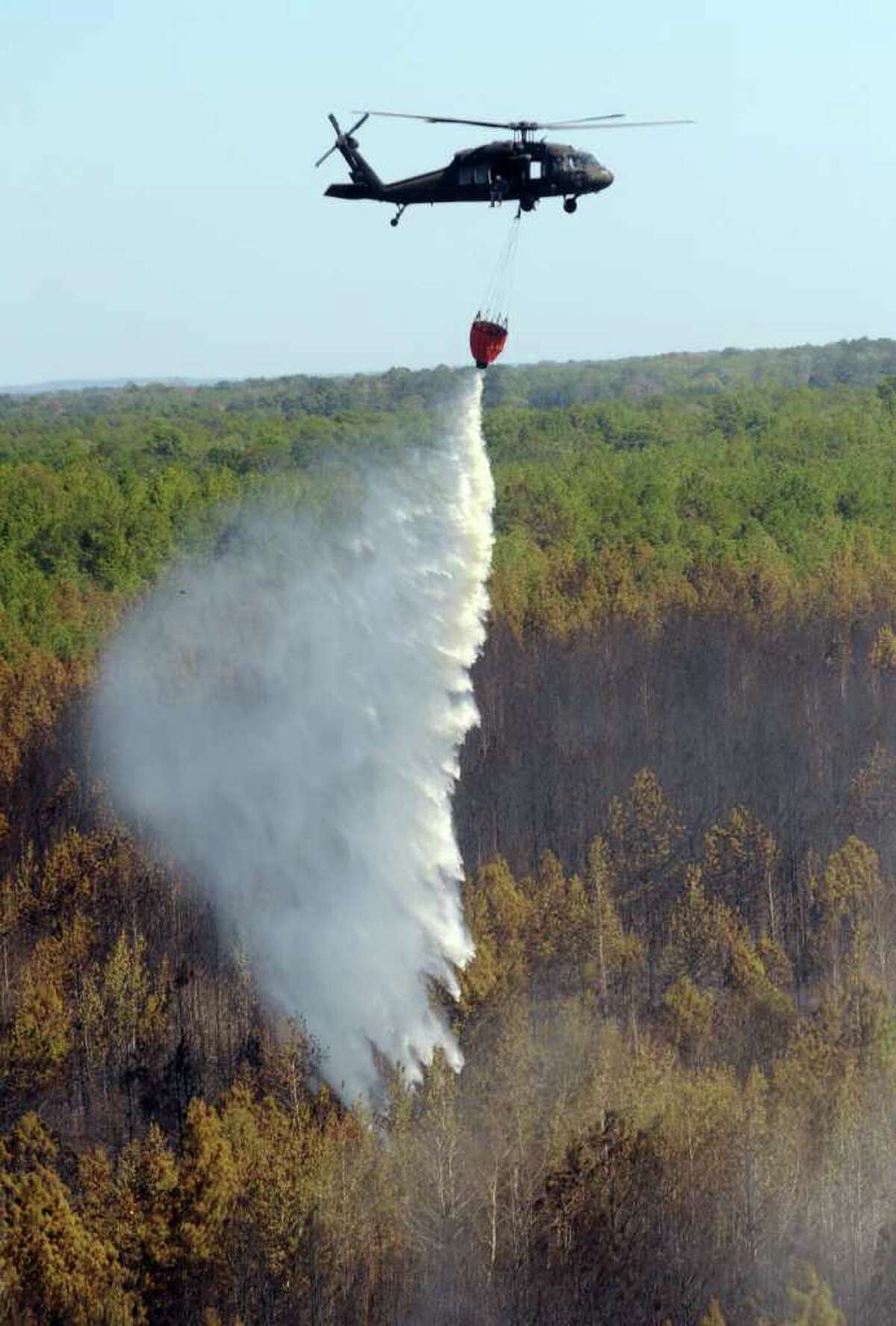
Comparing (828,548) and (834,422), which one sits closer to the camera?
(828,548)

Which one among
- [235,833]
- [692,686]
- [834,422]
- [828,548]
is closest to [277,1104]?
[235,833]

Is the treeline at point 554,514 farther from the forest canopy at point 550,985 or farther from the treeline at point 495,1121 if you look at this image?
the treeline at point 495,1121

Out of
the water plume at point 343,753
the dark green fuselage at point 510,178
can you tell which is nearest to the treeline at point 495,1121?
the water plume at point 343,753

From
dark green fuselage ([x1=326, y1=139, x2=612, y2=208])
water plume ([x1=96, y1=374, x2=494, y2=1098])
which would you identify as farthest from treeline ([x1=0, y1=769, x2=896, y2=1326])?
dark green fuselage ([x1=326, y1=139, x2=612, y2=208])

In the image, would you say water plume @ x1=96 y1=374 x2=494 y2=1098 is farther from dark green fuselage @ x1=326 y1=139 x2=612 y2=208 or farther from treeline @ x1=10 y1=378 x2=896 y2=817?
dark green fuselage @ x1=326 y1=139 x2=612 y2=208

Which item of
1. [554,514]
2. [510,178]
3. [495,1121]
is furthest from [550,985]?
[554,514]

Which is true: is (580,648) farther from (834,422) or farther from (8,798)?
(834,422)
